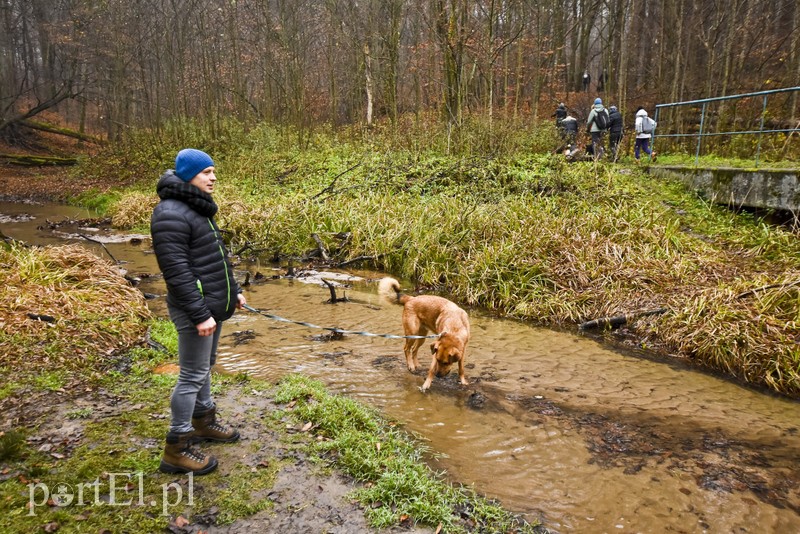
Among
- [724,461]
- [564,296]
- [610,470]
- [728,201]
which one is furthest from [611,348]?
[728,201]

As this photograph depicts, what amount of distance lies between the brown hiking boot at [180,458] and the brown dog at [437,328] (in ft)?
7.72

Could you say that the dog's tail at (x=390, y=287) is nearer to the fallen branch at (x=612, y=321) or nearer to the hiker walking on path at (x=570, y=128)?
the fallen branch at (x=612, y=321)

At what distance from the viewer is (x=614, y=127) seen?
1441 cm

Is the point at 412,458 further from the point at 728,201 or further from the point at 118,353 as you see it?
the point at 728,201

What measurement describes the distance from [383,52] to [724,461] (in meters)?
19.4

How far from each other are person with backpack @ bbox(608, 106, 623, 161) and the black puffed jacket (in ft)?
44.3

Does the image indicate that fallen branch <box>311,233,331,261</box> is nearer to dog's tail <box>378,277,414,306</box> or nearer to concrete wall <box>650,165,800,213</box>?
dog's tail <box>378,277,414,306</box>

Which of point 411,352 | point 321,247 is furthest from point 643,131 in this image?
point 411,352

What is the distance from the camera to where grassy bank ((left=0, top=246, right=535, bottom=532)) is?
2.79 m

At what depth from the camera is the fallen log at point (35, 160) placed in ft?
81.7

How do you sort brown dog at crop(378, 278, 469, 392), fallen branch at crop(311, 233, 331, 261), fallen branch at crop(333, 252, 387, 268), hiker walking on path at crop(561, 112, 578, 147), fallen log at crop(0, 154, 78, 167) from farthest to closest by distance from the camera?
fallen log at crop(0, 154, 78, 167) → hiker walking on path at crop(561, 112, 578, 147) → fallen branch at crop(311, 233, 331, 261) → fallen branch at crop(333, 252, 387, 268) → brown dog at crop(378, 278, 469, 392)

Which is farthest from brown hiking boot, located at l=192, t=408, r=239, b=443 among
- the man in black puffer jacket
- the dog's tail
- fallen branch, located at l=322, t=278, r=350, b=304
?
fallen branch, located at l=322, t=278, r=350, b=304

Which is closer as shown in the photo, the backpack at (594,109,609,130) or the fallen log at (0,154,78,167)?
the backpack at (594,109,609,130)

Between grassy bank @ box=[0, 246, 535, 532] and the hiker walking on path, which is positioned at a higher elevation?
the hiker walking on path
